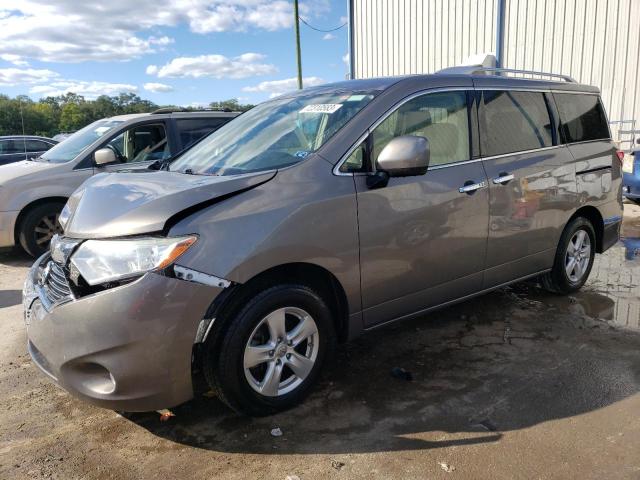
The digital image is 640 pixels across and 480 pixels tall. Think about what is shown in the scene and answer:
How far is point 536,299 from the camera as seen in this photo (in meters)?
4.91

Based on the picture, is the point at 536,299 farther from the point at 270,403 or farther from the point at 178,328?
the point at 178,328

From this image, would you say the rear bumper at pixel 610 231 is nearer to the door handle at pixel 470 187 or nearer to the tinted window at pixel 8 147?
the door handle at pixel 470 187

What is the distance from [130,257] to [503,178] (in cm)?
268

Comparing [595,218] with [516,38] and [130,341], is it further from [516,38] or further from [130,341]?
[516,38]

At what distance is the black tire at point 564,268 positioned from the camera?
4691 millimetres

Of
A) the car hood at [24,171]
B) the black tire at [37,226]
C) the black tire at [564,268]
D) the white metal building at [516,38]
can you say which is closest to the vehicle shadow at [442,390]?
the black tire at [564,268]

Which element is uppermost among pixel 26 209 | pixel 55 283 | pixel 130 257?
pixel 130 257

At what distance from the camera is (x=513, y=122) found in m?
4.17

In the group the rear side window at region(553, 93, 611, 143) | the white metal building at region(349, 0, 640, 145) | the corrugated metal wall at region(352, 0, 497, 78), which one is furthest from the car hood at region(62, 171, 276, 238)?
the corrugated metal wall at region(352, 0, 497, 78)

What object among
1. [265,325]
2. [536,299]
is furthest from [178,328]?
[536,299]

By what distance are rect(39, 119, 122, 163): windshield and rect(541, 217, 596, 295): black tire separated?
5638 mm

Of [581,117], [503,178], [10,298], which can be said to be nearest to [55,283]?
[503,178]

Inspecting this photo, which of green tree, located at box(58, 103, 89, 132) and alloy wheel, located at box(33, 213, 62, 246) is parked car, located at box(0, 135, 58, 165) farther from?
alloy wheel, located at box(33, 213, 62, 246)

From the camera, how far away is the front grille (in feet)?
8.89
